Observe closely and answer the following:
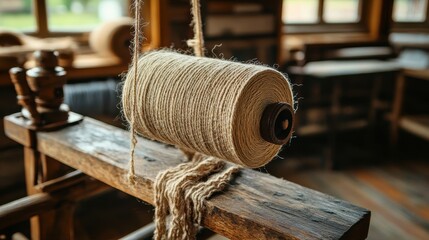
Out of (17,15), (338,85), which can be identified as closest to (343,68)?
(338,85)

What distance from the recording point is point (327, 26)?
16.1 feet

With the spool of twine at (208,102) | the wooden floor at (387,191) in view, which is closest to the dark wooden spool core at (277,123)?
the spool of twine at (208,102)

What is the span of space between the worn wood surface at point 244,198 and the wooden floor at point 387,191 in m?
2.09

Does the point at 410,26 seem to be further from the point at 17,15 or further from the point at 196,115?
the point at 196,115

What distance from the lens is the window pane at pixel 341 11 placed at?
15.9 feet

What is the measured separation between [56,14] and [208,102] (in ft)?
9.41

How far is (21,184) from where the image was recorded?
10.5 ft

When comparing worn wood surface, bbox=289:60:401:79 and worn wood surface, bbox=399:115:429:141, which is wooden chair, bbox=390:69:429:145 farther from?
worn wood surface, bbox=289:60:401:79

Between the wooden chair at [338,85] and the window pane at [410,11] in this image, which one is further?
the window pane at [410,11]

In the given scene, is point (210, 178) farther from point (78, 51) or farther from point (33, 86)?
point (78, 51)

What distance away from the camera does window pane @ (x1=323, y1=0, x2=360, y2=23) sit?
486 cm

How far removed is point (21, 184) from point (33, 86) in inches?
70.5

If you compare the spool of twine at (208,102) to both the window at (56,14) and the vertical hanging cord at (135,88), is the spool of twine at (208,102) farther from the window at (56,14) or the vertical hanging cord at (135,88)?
the window at (56,14)

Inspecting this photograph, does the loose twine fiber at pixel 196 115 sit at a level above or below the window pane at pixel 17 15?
below
